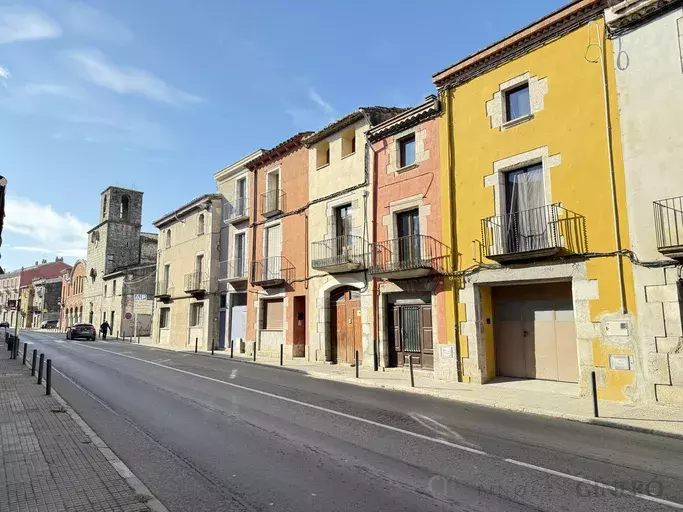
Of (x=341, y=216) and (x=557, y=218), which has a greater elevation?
(x=341, y=216)

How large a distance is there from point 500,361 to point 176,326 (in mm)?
23159

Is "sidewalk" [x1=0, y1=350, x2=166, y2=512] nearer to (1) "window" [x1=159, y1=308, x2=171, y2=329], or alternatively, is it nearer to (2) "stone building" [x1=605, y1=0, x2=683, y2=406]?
(2) "stone building" [x1=605, y1=0, x2=683, y2=406]

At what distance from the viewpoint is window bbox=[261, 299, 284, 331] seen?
2161cm

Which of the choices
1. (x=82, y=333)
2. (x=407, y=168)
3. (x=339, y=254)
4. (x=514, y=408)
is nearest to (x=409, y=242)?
(x=407, y=168)

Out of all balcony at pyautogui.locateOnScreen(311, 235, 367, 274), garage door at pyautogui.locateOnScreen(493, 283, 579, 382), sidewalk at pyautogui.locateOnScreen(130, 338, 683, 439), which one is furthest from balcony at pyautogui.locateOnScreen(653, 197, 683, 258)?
balcony at pyautogui.locateOnScreen(311, 235, 367, 274)

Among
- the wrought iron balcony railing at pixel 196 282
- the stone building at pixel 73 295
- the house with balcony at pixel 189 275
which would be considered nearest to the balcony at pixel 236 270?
the wrought iron balcony railing at pixel 196 282

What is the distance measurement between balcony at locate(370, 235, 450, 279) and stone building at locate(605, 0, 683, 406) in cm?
533

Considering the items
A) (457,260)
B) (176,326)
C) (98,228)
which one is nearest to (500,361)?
(457,260)

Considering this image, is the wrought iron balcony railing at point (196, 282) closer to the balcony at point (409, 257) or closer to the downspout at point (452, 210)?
the balcony at point (409, 257)

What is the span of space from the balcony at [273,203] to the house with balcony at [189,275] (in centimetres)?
557

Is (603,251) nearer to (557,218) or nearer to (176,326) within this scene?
(557,218)

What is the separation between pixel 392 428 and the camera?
7457mm

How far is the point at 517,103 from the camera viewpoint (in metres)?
12.9

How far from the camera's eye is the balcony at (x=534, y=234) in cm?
1105
